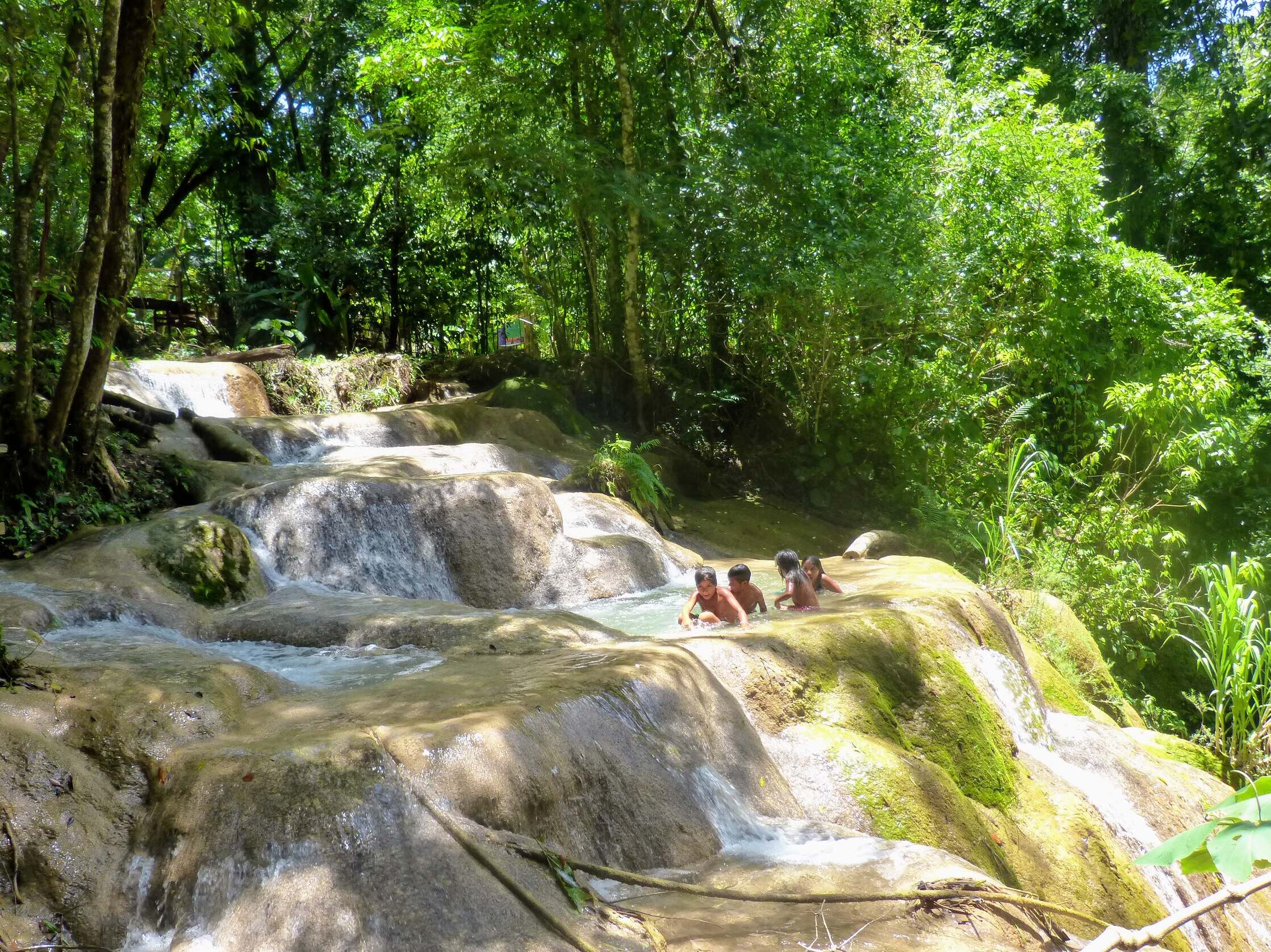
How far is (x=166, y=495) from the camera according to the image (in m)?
9.38

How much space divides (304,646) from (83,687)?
7.37ft

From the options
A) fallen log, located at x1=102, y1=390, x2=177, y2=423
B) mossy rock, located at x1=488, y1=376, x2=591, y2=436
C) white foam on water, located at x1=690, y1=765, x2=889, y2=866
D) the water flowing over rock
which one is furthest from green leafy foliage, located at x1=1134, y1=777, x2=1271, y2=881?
mossy rock, located at x1=488, y1=376, x2=591, y2=436

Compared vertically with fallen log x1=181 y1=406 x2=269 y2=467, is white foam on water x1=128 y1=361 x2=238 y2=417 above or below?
above

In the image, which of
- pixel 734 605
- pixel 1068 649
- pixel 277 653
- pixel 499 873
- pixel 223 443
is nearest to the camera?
pixel 499 873

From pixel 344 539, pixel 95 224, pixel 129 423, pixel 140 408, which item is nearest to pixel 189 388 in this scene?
pixel 140 408

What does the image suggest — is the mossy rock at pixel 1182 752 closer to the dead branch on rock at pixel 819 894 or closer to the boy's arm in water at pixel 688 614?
the boy's arm in water at pixel 688 614

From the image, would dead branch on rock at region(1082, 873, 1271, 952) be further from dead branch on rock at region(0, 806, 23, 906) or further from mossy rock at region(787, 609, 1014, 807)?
mossy rock at region(787, 609, 1014, 807)

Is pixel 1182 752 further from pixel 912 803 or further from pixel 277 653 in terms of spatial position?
pixel 277 653

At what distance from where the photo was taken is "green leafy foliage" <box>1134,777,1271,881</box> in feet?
3.55

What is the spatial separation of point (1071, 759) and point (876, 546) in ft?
18.2

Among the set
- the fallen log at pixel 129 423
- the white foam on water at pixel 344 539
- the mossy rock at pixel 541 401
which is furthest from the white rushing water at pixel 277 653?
the mossy rock at pixel 541 401

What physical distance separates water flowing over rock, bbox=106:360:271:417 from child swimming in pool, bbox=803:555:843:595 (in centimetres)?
917

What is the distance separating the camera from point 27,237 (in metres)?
7.96

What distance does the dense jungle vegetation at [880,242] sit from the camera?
13.9 metres
